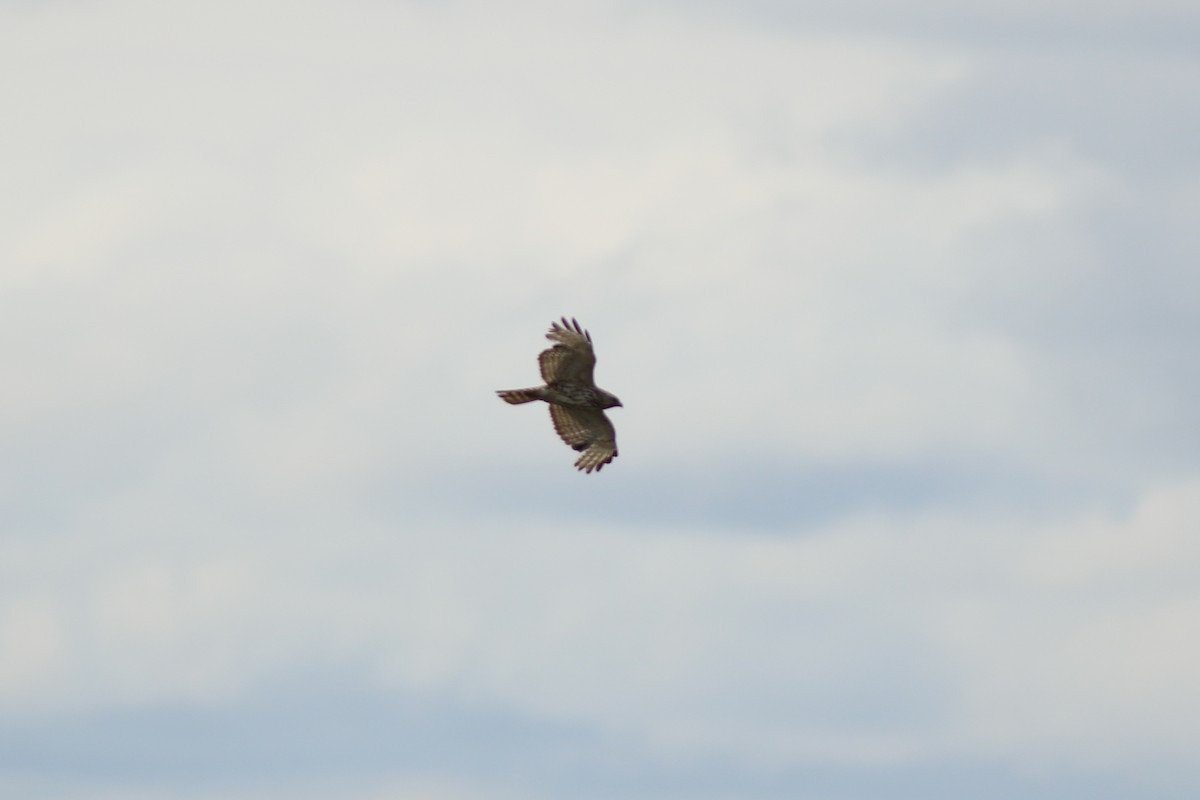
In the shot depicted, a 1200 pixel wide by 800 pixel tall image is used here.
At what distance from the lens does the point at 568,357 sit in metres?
120

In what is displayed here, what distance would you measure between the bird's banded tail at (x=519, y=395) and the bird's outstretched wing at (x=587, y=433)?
805 millimetres

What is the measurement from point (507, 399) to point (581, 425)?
7.39 feet

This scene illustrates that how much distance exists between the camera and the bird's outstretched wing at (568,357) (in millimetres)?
119562

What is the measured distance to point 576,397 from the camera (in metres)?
121

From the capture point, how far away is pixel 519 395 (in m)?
122

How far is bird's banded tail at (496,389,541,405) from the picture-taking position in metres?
122

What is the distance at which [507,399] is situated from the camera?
122 meters

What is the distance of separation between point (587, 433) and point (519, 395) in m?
2.31

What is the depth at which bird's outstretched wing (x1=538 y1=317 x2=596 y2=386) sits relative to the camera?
120 metres

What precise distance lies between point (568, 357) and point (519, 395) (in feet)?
8.31

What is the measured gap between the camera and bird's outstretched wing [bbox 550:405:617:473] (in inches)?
4798

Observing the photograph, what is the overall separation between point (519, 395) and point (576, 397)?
175cm

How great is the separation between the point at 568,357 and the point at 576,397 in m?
1.65

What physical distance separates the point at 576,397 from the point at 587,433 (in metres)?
1.65
